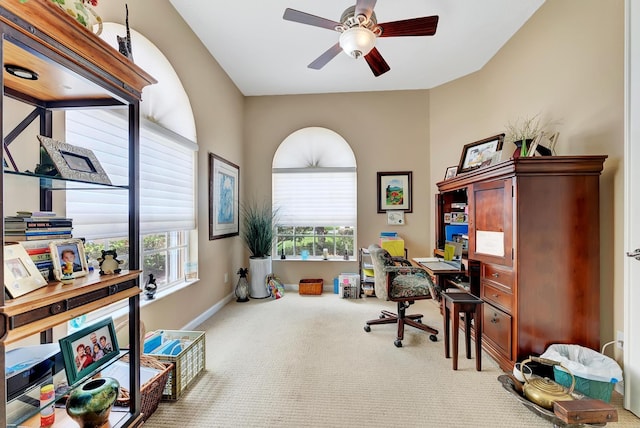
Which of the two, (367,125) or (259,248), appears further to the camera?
(367,125)

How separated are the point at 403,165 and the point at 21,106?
13.4ft

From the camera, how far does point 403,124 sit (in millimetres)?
4258

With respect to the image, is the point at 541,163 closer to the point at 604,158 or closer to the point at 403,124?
the point at 604,158

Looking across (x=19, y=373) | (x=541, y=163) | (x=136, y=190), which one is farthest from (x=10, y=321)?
(x=541, y=163)

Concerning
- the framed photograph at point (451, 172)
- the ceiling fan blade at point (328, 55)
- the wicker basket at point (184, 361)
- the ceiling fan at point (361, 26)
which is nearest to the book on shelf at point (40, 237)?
the wicker basket at point (184, 361)

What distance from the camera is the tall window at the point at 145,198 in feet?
5.70

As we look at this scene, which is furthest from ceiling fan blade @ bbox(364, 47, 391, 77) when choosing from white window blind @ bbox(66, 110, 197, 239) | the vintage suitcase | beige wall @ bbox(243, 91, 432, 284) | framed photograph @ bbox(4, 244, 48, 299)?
the vintage suitcase

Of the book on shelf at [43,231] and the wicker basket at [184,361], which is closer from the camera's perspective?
the book on shelf at [43,231]

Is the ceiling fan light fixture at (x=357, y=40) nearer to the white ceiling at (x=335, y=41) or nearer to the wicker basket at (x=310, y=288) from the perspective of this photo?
the white ceiling at (x=335, y=41)

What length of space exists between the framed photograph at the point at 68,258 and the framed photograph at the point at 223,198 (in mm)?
1990

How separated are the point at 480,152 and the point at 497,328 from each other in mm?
1758

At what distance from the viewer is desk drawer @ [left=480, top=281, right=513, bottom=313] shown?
205 centimetres

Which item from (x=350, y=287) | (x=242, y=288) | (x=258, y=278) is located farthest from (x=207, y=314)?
(x=350, y=287)

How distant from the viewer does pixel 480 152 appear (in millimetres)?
2887
